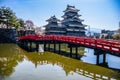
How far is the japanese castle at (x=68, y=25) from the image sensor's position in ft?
165

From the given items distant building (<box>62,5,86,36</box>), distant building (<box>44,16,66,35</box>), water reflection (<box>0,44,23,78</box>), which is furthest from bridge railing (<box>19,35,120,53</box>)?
distant building (<box>62,5,86,36</box>)

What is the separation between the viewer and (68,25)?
5119 centimetres

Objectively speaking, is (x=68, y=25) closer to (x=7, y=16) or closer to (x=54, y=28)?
(x=54, y=28)

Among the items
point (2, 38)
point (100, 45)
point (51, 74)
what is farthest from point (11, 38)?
point (51, 74)

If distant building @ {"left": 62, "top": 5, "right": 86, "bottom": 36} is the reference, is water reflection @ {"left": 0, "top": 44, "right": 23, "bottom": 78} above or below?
below

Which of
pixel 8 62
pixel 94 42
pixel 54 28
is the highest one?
pixel 54 28

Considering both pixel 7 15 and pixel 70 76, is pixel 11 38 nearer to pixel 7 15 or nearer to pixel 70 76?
pixel 7 15

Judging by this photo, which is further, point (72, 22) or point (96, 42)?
point (72, 22)

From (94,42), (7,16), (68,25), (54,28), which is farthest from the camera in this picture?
(68,25)

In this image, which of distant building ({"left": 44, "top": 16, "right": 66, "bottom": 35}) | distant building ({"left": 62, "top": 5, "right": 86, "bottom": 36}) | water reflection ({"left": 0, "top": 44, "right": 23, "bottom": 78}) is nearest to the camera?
water reflection ({"left": 0, "top": 44, "right": 23, "bottom": 78})

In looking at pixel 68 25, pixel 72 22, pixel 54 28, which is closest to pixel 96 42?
pixel 54 28

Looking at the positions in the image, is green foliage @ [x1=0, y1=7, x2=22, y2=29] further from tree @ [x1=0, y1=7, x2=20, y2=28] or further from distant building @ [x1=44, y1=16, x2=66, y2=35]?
distant building @ [x1=44, y1=16, x2=66, y2=35]

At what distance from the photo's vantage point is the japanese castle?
165 feet

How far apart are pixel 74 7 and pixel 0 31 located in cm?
2553
